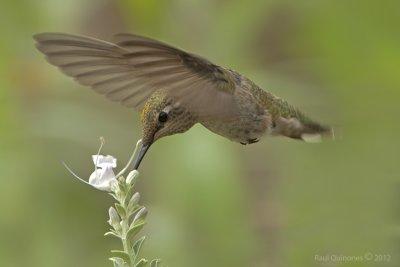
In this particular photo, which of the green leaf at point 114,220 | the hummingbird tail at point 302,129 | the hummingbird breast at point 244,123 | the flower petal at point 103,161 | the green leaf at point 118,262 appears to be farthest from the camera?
the hummingbird tail at point 302,129

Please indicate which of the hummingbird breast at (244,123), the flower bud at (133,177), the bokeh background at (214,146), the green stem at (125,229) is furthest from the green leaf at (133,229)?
the bokeh background at (214,146)

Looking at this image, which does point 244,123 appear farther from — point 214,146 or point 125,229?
point 214,146

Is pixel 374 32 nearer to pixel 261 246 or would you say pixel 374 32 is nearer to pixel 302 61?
pixel 302 61

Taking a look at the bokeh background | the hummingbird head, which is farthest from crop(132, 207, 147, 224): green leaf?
the bokeh background

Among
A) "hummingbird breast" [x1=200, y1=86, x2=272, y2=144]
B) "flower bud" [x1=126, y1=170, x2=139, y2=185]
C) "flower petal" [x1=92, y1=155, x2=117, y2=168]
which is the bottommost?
"flower bud" [x1=126, y1=170, x2=139, y2=185]

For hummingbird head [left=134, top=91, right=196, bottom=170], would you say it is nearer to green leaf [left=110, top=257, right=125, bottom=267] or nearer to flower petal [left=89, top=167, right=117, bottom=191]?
flower petal [left=89, top=167, right=117, bottom=191]

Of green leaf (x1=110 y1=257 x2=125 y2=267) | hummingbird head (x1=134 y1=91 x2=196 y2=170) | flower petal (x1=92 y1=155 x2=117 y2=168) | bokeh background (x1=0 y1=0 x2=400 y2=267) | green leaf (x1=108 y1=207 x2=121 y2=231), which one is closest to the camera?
green leaf (x1=110 y1=257 x2=125 y2=267)

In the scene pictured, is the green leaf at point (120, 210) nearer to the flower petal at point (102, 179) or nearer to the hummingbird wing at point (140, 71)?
the flower petal at point (102, 179)
